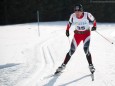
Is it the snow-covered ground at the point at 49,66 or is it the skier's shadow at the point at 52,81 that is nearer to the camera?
the skier's shadow at the point at 52,81

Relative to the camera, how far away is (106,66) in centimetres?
768

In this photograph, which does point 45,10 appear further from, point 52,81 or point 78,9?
point 52,81

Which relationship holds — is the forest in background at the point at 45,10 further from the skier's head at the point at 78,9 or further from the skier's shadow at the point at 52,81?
the skier's shadow at the point at 52,81

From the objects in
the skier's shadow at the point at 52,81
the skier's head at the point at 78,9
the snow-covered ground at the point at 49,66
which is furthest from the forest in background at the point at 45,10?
the skier's shadow at the point at 52,81

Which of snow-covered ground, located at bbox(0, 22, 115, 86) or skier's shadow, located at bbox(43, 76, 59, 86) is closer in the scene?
skier's shadow, located at bbox(43, 76, 59, 86)

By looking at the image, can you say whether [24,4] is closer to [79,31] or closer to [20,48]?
[20,48]

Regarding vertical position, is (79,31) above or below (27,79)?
above

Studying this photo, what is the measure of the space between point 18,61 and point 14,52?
1.67 m

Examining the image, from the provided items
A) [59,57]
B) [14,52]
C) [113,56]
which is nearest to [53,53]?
[59,57]

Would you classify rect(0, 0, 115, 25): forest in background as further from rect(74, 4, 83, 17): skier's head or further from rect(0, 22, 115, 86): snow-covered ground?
rect(74, 4, 83, 17): skier's head

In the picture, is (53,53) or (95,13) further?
(95,13)

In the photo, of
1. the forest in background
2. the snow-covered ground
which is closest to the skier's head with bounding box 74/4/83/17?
the snow-covered ground


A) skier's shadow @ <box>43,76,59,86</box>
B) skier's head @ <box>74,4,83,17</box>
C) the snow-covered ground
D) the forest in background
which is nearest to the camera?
skier's shadow @ <box>43,76,59,86</box>

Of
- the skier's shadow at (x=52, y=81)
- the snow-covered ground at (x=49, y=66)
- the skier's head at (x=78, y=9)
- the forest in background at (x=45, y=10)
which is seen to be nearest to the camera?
the skier's shadow at (x=52, y=81)
